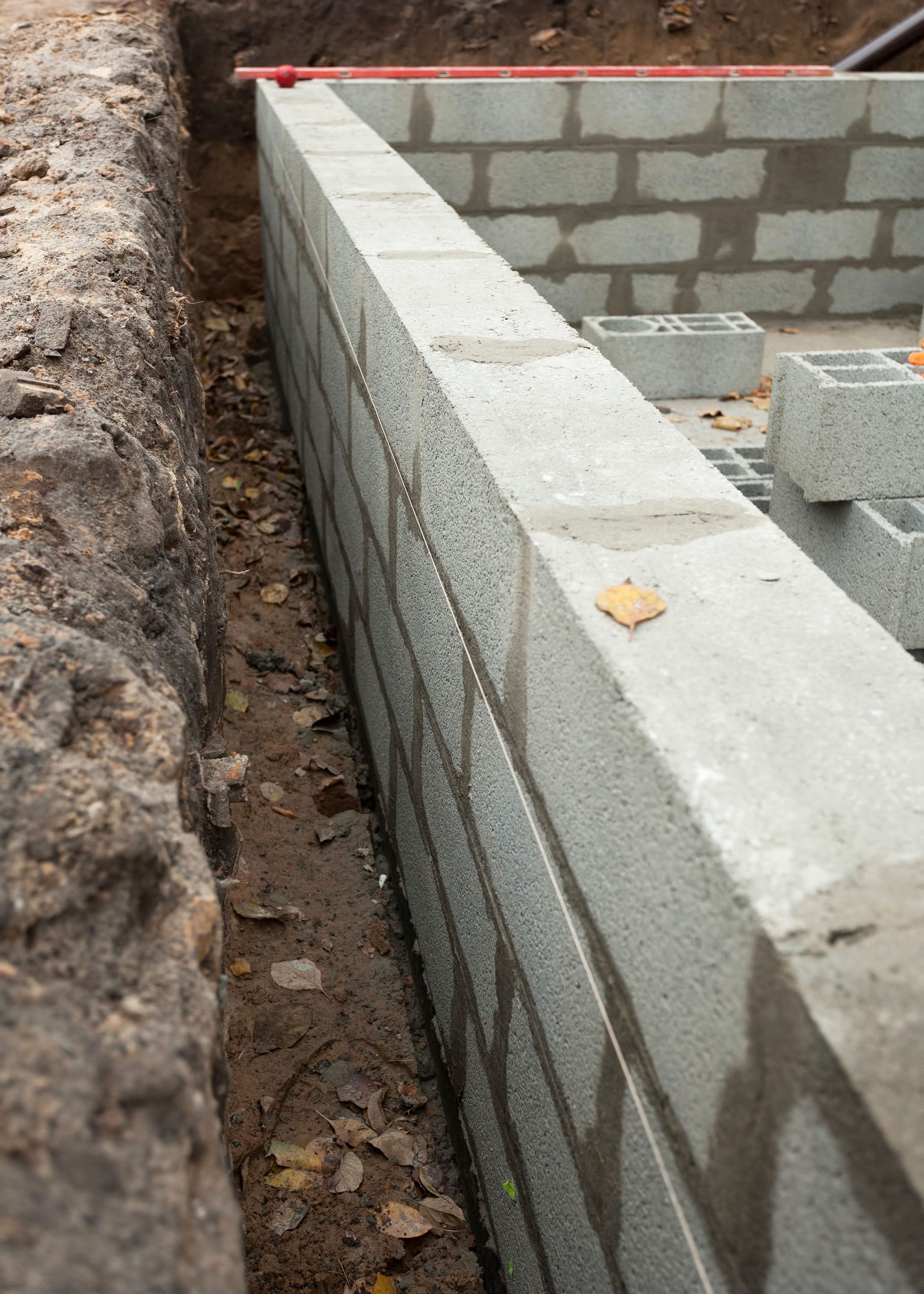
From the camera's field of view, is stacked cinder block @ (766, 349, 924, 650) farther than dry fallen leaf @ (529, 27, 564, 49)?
No

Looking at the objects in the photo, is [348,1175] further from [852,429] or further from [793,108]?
[793,108]

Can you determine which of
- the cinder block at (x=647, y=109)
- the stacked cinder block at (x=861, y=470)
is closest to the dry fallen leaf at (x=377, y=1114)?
the stacked cinder block at (x=861, y=470)

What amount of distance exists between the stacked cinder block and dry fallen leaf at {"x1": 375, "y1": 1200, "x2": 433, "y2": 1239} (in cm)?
203

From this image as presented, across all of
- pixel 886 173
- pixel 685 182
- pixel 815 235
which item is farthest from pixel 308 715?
pixel 886 173

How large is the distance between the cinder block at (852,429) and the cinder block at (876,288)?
3.55 metres

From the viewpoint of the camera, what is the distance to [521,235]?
6.47 metres

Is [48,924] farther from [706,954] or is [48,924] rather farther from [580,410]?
[580,410]

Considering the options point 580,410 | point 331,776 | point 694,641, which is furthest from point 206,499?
point 694,641

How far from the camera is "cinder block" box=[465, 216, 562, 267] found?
6414 mm

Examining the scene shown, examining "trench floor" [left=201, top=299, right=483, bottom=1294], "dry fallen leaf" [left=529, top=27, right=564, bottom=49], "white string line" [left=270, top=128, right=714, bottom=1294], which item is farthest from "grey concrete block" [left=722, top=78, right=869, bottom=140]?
"white string line" [left=270, top=128, right=714, bottom=1294]

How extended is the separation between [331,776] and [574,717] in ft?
7.98

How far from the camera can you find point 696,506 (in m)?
1.86

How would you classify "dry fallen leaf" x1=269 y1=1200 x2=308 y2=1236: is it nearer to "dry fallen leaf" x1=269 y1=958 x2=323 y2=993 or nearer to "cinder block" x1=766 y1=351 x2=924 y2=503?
"dry fallen leaf" x1=269 y1=958 x2=323 y2=993

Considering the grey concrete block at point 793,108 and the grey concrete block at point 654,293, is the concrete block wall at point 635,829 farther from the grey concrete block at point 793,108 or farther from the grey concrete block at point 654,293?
the grey concrete block at point 793,108
